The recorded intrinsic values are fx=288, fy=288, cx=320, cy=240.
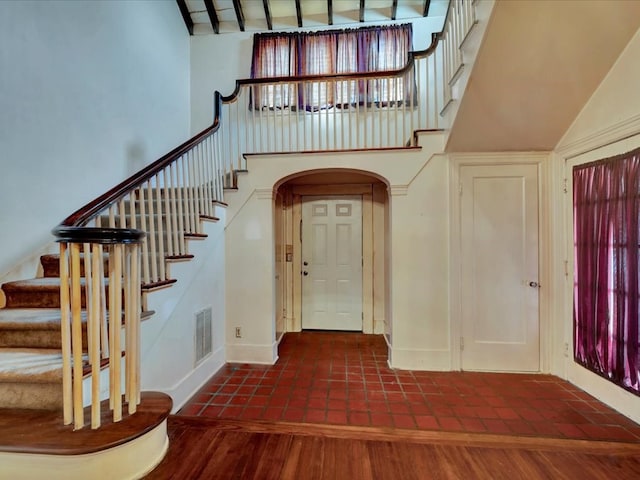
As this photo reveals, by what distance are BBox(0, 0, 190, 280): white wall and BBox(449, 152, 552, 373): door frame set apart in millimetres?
3531

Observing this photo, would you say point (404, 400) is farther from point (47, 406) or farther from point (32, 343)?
point (32, 343)

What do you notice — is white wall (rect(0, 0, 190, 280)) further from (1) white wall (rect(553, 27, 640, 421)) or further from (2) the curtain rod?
(1) white wall (rect(553, 27, 640, 421))

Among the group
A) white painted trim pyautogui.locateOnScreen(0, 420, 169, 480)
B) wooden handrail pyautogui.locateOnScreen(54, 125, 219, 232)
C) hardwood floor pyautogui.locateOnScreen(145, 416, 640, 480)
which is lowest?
hardwood floor pyautogui.locateOnScreen(145, 416, 640, 480)

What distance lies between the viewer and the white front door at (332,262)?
4.11m

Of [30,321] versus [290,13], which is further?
[290,13]

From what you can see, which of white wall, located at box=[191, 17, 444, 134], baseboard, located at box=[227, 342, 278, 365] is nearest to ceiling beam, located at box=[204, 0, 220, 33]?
white wall, located at box=[191, 17, 444, 134]

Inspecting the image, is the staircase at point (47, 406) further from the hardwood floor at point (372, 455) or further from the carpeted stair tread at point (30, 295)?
the hardwood floor at point (372, 455)

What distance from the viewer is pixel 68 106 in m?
2.57

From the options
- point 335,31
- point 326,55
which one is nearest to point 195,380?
point 326,55

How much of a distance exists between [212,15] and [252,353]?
4.86 metres

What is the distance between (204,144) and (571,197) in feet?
11.2

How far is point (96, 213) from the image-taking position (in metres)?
1.60

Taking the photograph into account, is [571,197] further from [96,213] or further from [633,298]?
[96,213]

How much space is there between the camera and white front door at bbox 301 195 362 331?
13.5ft
